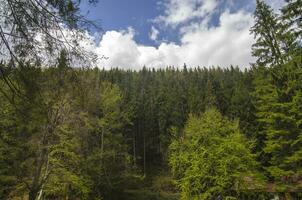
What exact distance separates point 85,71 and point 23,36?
1150 millimetres

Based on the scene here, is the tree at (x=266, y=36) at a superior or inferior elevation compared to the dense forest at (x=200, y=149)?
superior

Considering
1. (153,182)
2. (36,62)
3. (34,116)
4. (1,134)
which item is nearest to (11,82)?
(36,62)

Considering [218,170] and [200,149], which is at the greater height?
[200,149]

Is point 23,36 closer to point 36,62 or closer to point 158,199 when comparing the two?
point 36,62

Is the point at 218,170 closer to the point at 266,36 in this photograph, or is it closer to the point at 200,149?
the point at 200,149

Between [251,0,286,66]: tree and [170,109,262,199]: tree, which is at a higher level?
[251,0,286,66]: tree

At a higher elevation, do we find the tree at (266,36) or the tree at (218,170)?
the tree at (266,36)

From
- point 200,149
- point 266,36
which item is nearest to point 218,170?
point 200,149

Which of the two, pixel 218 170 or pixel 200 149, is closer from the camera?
pixel 218 170

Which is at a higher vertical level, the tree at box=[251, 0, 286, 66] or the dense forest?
the tree at box=[251, 0, 286, 66]

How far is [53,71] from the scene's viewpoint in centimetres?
525

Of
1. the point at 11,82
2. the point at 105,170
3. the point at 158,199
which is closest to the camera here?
the point at 11,82

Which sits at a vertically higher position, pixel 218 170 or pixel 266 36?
pixel 266 36

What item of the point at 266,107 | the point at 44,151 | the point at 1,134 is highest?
the point at 266,107
